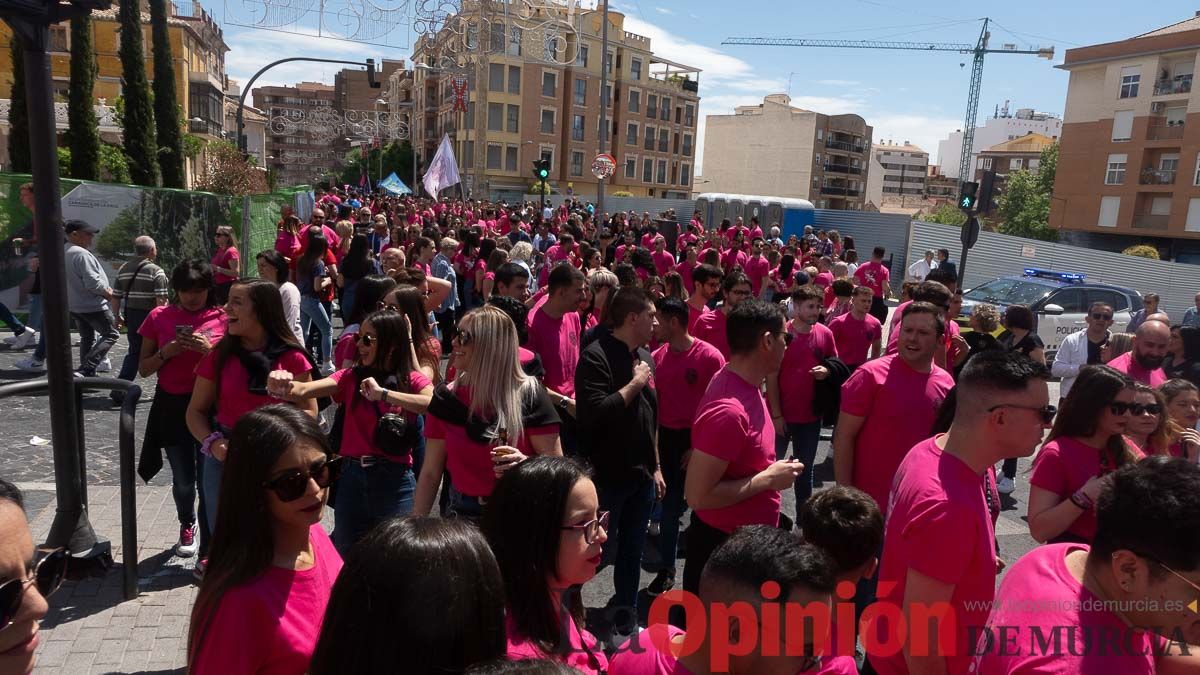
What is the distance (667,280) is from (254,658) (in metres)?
5.75

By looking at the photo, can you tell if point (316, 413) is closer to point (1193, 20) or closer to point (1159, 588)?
point (1159, 588)

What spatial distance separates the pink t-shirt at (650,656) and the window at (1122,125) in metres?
54.5

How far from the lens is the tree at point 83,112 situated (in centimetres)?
2456

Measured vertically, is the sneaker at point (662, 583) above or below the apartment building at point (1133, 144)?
below

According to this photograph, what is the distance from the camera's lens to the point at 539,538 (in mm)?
2053

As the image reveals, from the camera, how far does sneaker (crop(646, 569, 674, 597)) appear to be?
15.4 ft

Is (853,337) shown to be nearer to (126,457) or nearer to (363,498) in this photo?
(363,498)

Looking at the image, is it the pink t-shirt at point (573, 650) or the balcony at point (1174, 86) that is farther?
the balcony at point (1174, 86)

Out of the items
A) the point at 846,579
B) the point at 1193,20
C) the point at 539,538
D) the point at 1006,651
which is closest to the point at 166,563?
the point at 539,538

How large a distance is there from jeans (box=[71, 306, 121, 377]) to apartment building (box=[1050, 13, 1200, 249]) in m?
50.2

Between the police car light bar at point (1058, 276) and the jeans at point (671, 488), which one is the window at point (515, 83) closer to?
the police car light bar at point (1058, 276)

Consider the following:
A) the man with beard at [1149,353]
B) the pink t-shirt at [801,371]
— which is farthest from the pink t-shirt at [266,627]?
the man with beard at [1149,353]

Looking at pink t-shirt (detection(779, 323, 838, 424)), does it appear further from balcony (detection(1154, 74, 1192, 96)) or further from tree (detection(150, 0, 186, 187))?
balcony (detection(1154, 74, 1192, 96))

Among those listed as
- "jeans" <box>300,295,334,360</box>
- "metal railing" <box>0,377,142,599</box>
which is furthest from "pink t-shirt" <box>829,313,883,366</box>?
"jeans" <box>300,295,334,360</box>
